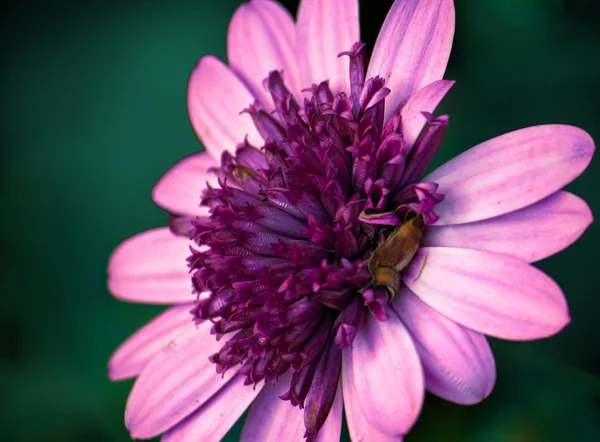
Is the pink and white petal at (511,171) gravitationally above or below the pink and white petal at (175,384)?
above

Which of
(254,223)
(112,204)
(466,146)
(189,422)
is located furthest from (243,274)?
(112,204)

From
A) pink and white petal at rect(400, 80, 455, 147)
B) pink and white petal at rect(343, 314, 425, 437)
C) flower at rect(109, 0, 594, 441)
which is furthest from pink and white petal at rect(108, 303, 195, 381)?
pink and white petal at rect(400, 80, 455, 147)

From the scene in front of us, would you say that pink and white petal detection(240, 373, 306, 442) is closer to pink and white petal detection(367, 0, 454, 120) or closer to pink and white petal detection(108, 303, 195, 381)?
pink and white petal detection(108, 303, 195, 381)

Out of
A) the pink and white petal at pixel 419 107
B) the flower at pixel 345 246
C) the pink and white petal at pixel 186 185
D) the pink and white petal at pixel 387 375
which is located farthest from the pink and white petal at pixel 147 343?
the pink and white petal at pixel 419 107

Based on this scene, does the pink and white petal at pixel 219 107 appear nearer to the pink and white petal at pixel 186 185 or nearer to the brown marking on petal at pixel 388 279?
the pink and white petal at pixel 186 185

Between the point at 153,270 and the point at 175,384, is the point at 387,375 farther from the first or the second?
the point at 153,270

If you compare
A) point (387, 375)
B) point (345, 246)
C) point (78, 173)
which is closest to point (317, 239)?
point (345, 246)
